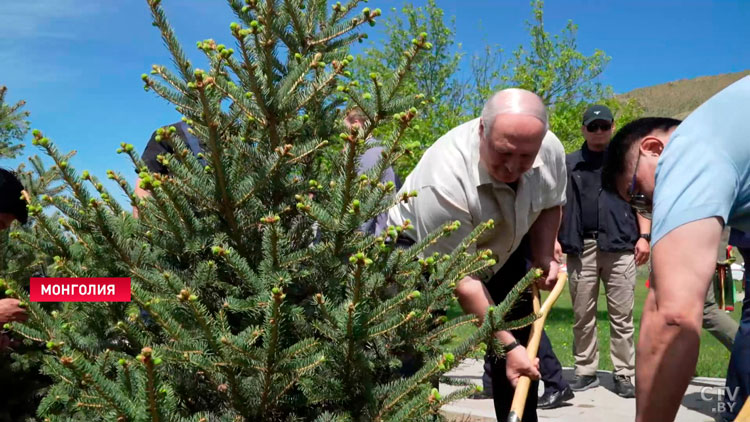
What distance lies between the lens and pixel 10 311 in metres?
2.90

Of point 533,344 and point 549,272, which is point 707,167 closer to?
point 533,344

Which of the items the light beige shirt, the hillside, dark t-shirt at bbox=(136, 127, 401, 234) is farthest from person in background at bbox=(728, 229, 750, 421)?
the hillside

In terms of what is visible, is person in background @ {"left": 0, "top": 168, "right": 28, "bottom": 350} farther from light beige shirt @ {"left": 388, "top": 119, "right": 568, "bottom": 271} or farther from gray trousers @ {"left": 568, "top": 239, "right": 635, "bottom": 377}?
gray trousers @ {"left": 568, "top": 239, "right": 635, "bottom": 377}

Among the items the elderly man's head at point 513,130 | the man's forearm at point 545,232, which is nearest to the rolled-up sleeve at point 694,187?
the elderly man's head at point 513,130

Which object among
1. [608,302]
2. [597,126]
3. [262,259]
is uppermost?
[597,126]

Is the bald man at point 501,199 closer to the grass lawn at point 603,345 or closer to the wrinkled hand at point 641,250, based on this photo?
the grass lawn at point 603,345

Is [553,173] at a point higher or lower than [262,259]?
higher

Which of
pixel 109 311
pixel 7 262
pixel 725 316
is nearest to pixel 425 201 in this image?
pixel 109 311

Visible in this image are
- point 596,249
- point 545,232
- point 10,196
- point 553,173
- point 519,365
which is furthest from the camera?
point 596,249

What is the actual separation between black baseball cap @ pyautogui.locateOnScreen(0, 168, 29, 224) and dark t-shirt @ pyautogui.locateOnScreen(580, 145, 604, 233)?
499cm

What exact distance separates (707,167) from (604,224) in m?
4.98

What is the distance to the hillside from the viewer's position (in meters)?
110

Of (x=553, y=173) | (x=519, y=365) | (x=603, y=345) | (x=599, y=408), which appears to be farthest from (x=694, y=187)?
(x=603, y=345)

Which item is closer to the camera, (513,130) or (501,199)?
(513,130)
